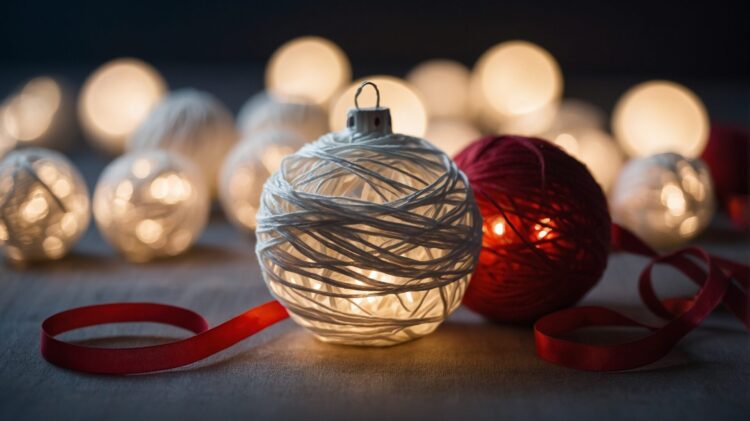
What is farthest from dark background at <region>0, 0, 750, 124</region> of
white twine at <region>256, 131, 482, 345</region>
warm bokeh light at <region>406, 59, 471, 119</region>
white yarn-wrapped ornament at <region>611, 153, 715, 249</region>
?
white twine at <region>256, 131, 482, 345</region>

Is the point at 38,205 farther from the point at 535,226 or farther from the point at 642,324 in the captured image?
the point at 642,324

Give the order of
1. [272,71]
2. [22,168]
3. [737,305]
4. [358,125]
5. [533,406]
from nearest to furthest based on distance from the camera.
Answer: [533,406] < [358,125] < [737,305] < [22,168] < [272,71]

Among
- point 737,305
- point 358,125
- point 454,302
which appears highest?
point 358,125

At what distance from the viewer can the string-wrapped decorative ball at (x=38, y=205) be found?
1.50 m

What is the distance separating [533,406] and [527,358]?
152mm

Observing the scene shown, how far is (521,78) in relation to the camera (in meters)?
2.62

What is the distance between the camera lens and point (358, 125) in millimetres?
1150

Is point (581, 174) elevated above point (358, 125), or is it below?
below

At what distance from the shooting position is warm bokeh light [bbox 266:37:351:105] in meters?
2.57

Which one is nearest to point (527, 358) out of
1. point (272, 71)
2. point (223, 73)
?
point (272, 71)

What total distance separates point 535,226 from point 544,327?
0.48 ft

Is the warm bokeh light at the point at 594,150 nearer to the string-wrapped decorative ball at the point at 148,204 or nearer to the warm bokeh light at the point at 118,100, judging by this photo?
the string-wrapped decorative ball at the point at 148,204

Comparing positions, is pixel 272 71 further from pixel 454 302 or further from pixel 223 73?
pixel 454 302

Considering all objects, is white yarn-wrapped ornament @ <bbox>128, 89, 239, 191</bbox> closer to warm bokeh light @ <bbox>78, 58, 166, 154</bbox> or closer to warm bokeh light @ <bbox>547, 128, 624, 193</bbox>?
warm bokeh light @ <bbox>78, 58, 166, 154</bbox>
